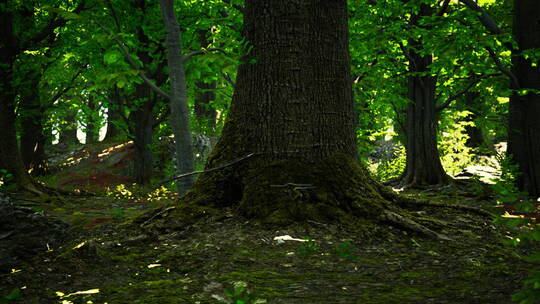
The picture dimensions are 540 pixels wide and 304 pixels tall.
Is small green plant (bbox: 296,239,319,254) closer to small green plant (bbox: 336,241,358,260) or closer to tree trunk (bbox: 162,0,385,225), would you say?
small green plant (bbox: 336,241,358,260)

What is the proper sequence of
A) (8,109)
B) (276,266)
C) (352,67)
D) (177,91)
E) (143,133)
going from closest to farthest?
(276,266) → (177,91) → (8,109) → (352,67) → (143,133)

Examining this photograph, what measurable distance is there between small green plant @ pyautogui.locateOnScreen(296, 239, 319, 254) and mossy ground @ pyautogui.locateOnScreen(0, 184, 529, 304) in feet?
0.05

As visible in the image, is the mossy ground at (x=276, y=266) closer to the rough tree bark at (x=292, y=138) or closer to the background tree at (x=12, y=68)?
the rough tree bark at (x=292, y=138)

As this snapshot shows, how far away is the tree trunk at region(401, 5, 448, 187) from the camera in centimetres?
1236

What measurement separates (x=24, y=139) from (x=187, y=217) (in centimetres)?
1537

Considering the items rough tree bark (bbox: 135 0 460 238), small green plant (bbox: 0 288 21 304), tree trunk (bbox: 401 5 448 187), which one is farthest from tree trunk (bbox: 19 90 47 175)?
small green plant (bbox: 0 288 21 304)

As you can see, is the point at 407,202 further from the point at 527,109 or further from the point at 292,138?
the point at 527,109

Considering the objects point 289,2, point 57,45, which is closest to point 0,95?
point 57,45

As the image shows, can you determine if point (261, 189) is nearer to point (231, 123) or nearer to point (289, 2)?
point (231, 123)

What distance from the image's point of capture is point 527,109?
956cm

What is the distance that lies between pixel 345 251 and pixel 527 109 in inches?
322

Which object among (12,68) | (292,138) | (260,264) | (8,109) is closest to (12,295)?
(260,264)

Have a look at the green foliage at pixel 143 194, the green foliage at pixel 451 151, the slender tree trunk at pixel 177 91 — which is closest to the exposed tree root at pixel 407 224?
the slender tree trunk at pixel 177 91

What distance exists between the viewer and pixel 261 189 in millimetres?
5062
